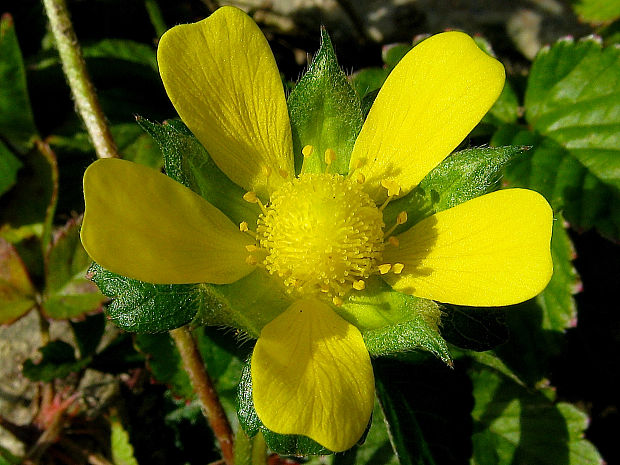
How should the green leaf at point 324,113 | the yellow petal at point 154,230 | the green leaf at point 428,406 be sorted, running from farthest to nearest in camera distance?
the green leaf at point 428,406, the green leaf at point 324,113, the yellow petal at point 154,230

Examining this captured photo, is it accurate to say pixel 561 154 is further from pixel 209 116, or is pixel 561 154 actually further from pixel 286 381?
pixel 286 381

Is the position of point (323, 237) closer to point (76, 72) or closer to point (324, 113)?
point (324, 113)

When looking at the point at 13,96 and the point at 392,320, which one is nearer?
the point at 392,320

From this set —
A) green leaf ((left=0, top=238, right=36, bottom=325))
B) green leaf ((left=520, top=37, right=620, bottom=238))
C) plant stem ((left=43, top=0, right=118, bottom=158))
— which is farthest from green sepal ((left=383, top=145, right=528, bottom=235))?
green leaf ((left=0, top=238, right=36, bottom=325))

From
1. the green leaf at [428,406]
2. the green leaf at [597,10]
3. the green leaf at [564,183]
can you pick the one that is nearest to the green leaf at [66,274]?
the green leaf at [428,406]

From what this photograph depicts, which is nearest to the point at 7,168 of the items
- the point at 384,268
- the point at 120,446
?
the point at 120,446

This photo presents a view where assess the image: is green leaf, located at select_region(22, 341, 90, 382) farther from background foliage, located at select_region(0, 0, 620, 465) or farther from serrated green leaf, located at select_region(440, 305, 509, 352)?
serrated green leaf, located at select_region(440, 305, 509, 352)

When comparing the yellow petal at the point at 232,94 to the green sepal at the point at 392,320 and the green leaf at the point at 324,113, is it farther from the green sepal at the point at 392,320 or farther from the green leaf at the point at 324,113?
the green sepal at the point at 392,320
